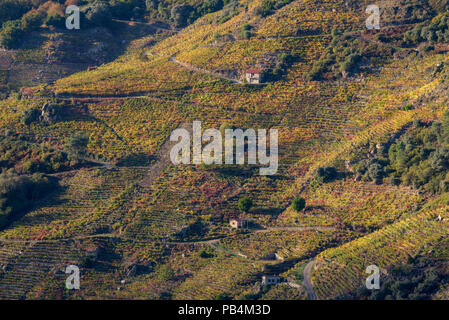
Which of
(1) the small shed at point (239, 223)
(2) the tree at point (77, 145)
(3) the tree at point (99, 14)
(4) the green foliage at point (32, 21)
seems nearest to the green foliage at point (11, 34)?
(4) the green foliage at point (32, 21)

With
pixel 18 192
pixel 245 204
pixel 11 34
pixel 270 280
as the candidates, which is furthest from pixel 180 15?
pixel 270 280

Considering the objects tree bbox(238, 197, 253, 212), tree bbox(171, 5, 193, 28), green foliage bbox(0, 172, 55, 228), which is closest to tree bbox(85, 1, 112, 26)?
tree bbox(171, 5, 193, 28)

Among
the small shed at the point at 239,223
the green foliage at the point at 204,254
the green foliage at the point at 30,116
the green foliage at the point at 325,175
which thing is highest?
the green foliage at the point at 30,116

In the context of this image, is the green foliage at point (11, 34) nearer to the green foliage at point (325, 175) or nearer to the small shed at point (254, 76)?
the small shed at point (254, 76)

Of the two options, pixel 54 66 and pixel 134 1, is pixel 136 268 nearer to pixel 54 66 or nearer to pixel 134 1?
pixel 54 66

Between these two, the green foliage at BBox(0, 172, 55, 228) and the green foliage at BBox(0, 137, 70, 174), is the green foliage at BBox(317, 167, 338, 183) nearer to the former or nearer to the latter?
the green foliage at BBox(0, 137, 70, 174)

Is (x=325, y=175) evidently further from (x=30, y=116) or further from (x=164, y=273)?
(x=30, y=116)
